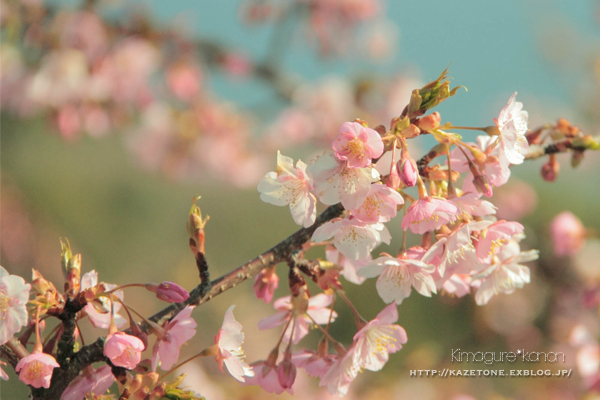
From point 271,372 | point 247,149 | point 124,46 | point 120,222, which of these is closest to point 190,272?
point 247,149

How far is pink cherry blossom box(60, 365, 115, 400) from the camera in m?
0.45

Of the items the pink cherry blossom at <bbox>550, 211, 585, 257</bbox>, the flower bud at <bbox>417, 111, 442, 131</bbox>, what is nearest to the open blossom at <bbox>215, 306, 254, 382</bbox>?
the flower bud at <bbox>417, 111, 442, 131</bbox>

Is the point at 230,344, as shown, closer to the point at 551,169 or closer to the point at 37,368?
the point at 37,368

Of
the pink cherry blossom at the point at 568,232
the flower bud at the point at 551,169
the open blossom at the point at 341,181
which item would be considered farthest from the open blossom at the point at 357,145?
the pink cherry blossom at the point at 568,232

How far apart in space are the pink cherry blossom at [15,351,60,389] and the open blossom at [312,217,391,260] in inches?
10.2

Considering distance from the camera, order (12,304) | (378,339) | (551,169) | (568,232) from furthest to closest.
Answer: (568,232)
(551,169)
(378,339)
(12,304)

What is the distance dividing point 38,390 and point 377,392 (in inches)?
61.9

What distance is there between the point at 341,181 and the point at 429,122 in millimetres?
102

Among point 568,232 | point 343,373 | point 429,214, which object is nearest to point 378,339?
point 343,373

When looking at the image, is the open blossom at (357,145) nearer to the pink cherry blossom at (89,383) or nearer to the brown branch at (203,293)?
the brown branch at (203,293)

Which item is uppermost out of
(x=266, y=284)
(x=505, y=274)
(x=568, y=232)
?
(x=266, y=284)

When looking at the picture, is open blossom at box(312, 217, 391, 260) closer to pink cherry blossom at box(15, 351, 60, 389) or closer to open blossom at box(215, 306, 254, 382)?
open blossom at box(215, 306, 254, 382)

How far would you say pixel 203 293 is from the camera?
0.48 meters

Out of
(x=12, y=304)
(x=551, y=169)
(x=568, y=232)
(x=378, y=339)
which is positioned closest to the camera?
(x=12, y=304)
